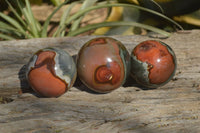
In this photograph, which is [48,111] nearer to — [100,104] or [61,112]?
[61,112]

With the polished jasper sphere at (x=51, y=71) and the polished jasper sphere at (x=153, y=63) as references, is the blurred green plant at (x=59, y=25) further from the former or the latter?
the polished jasper sphere at (x=51, y=71)

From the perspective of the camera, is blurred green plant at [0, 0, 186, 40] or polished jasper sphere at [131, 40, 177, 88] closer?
polished jasper sphere at [131, 40, 177, 88]

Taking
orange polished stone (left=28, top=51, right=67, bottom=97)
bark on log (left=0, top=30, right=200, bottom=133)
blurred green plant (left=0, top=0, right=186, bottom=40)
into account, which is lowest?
bark on log (left=0, top=30, right=200, bottom=133)

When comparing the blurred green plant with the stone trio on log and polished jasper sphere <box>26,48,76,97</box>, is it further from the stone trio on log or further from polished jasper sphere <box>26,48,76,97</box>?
polished jasper sphere <box>26,48,76,97</box>

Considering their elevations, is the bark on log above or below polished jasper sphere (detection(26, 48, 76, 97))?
below

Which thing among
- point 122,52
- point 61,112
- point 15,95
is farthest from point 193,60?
point 15,95

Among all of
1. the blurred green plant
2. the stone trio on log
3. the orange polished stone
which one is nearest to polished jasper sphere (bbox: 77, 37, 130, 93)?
the stone trio on log
